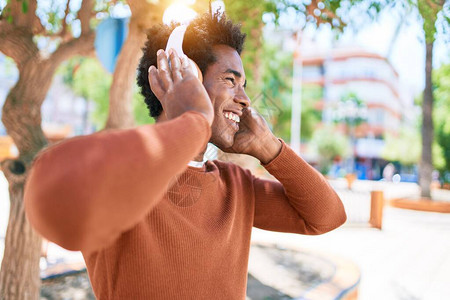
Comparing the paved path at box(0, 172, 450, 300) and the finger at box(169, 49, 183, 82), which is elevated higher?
the finger at box(169, 49, 183, 82)

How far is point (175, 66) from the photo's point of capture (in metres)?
1.20

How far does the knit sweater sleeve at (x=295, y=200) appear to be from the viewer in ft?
Answer: 5.16

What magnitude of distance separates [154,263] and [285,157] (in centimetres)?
64

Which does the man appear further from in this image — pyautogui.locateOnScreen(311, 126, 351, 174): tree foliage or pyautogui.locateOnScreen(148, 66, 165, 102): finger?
pyautogui.locateOnScreen(311, 126, 351, 174): tree foliage

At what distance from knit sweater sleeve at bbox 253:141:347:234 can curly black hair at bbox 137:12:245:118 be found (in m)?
0.48

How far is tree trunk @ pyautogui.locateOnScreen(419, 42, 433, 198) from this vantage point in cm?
1330

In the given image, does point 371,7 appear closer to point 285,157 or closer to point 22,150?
point 285,157

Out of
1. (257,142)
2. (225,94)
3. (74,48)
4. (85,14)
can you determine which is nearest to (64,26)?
(85,14)

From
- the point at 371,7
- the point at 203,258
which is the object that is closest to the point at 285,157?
the point at 203,258

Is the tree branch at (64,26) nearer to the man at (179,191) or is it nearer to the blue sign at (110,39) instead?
the blue sign at (110,39)

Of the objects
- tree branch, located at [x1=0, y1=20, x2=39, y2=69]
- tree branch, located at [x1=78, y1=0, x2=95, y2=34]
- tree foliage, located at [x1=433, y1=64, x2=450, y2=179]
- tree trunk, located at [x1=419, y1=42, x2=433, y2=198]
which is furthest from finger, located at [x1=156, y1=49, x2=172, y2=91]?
tree foliage, located at [x1=433, y1=64, x2=450, y2=179]

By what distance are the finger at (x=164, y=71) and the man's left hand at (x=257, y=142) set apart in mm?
469

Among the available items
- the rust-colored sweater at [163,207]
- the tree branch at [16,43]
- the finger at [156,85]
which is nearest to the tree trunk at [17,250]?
A: the tree branch at [16,43]

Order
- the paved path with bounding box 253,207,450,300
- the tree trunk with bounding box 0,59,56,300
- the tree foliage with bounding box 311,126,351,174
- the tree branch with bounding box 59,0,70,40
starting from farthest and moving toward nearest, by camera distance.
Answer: the tree foliage with bounding box 311,126,351,174, the paved path with bounding box 253,207,450,300, the tree branch with bounding box 59,0,70,40, the tree trunk with bounding box 0,59,56,300
